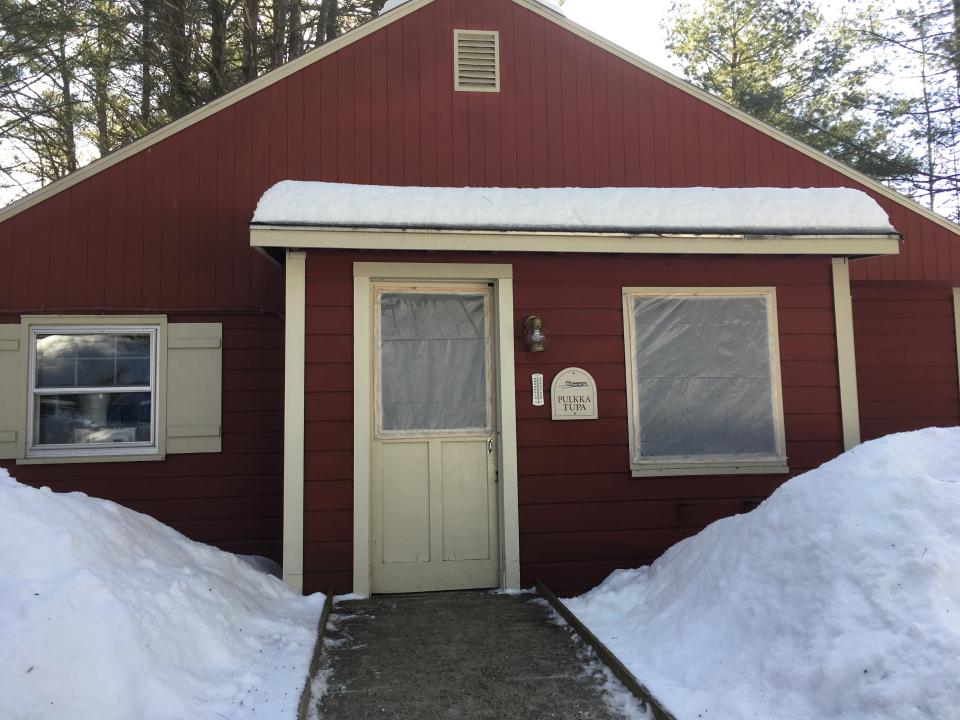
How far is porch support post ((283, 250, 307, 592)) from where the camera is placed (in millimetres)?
5227

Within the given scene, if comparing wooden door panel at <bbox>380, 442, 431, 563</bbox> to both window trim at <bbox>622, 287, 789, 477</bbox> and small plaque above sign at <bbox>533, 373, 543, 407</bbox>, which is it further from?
window trim at <bbox>622, 287, 789, 477</bbox>

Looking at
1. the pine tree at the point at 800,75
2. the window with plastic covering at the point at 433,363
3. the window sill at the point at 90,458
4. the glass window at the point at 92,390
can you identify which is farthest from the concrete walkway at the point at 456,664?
the pine tree at the point at 800,75

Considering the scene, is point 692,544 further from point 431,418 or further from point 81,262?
point 81,262

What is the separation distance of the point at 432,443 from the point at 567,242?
179 centimetres

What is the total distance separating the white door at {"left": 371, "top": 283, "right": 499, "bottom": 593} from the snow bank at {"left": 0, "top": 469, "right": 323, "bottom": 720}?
1051 mm

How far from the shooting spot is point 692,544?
503cm

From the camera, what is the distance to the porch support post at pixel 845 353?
5.92 metres

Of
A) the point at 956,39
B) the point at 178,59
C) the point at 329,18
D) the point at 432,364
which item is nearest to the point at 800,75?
the point at 956,39

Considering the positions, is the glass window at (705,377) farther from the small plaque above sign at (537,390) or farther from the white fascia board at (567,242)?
the small plaque above sign at (537,390)

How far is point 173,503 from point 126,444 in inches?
24.7

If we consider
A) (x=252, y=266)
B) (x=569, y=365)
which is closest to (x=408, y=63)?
(x=252, y=266)

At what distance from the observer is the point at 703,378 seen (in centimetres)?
593

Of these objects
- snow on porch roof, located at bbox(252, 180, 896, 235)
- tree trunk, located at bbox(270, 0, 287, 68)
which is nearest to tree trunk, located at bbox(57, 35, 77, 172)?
tree trunk, located at bbox(270, 0, 287, 68)

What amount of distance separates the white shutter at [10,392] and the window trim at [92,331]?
0.03 metres
